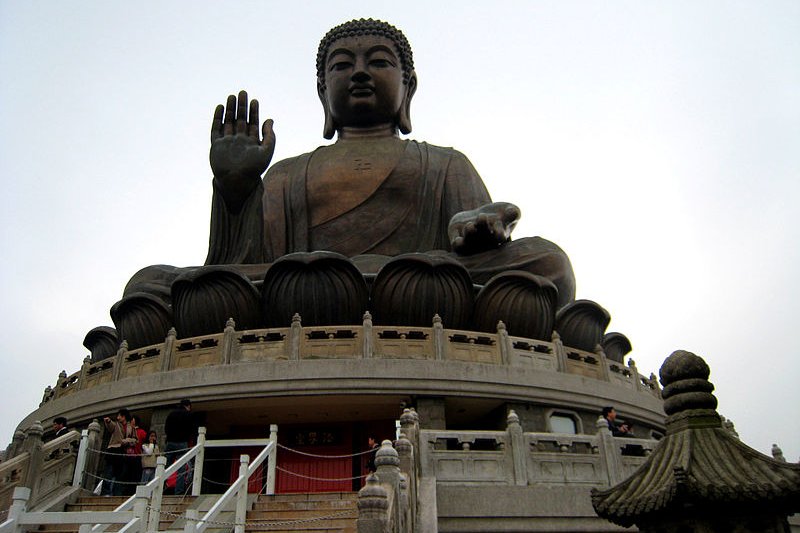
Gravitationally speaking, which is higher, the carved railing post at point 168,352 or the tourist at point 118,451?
the carved railing post at point 168,352

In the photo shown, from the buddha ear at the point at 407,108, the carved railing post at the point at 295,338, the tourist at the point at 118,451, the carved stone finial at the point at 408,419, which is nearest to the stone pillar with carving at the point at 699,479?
the carved stone finial at the point at 408,419

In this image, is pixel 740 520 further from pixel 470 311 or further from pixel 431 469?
pixel 470 311

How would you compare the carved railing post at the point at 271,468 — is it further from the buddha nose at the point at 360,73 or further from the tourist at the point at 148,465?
the buddha nose at the point at 360,73

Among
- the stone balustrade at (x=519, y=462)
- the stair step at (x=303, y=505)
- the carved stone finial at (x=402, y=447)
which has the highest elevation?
the stone balustrade at (x=519, y=462)

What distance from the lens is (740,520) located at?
2984mm

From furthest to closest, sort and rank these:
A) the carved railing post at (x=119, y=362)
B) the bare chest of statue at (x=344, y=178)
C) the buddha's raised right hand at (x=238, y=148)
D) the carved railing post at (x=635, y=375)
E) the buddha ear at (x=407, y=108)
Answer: the buddha ear at (x=407, y=108), the bare chest of statue at (x=344, y=178), the buddha's raised right hand at (x=238, y=148), the carved railing post at (x=635, y=375), the carved railing post at (x=119, y=362)

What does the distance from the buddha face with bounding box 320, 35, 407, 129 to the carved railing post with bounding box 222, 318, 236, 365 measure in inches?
283

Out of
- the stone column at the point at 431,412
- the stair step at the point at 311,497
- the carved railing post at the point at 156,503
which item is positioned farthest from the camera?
the stone column at the point at 431,412

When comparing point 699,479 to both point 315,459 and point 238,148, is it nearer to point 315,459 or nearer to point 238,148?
point 315,459

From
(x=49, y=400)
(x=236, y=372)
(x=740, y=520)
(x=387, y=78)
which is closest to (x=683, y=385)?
(x=740, y=520)

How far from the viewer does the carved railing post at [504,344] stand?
9.24 m

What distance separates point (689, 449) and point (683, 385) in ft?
0.90

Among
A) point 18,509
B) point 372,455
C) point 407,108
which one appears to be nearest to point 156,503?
point 18,509

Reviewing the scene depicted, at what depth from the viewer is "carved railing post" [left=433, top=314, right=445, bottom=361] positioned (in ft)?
29.8
